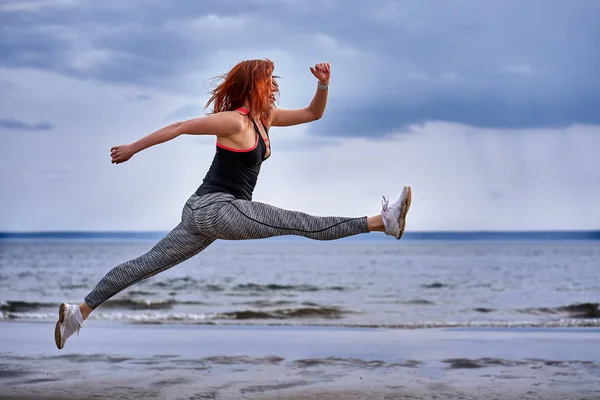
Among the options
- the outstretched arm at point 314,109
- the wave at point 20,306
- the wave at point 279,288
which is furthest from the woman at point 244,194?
the wave at point 279,288

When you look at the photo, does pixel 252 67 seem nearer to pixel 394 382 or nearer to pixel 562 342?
pixel 394 382

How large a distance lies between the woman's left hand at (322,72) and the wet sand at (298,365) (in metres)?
2.64

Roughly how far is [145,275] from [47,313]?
12.0 meters

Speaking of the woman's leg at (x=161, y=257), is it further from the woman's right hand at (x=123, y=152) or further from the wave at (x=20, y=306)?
the wave at (x=20, y=306)

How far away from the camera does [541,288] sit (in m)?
24.8

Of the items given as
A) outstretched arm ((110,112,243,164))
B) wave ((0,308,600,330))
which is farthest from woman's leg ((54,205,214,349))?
wave ((0,308,600,330))

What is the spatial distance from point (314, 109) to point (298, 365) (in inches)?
132

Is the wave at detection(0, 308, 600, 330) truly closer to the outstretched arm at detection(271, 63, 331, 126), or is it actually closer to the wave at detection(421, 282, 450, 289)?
the outstretched arm at detection(271, 63, 331, 126)

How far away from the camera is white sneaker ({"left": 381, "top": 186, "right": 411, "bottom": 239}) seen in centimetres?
471

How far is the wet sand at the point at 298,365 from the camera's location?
21.1 ft

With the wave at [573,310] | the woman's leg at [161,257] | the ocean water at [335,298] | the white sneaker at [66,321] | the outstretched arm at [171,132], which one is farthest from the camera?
the wave at [573,310]

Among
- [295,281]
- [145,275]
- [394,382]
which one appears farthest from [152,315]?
[295,281]

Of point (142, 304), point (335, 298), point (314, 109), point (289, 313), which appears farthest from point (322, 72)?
point (335, 298)

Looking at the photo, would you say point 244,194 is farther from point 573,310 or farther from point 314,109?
point 573,310
